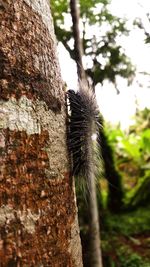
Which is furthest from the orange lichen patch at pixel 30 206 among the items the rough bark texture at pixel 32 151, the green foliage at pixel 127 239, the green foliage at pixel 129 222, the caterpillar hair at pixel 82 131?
the green foliage at pixel 129 222

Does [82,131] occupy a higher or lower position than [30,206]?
higher

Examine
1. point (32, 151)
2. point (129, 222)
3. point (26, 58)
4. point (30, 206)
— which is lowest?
point (30, 206)

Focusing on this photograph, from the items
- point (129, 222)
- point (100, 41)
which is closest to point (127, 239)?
point (129, 222)

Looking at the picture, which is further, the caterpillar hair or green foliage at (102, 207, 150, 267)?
green foliage at (102, 207, 150, 267)

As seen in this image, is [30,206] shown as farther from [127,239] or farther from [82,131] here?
[127,239]

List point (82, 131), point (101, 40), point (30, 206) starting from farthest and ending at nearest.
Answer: point (101, 40) < point (82, 131) < point (30, 206)

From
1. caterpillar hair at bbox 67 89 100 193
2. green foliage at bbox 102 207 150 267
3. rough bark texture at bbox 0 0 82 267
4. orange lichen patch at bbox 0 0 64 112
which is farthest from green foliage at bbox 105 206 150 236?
orange lichen patch at bbox 0 0 64 112

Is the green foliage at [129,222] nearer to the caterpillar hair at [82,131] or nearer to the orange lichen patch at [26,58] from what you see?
the caterpillar hair at [82,131]

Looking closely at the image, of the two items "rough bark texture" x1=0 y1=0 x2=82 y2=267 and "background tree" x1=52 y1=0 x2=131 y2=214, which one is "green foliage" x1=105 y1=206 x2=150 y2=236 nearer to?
"background tree" x1=52 y1=0 x2=131 y2=214

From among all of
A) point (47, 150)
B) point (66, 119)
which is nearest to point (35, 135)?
point (47, 150)
